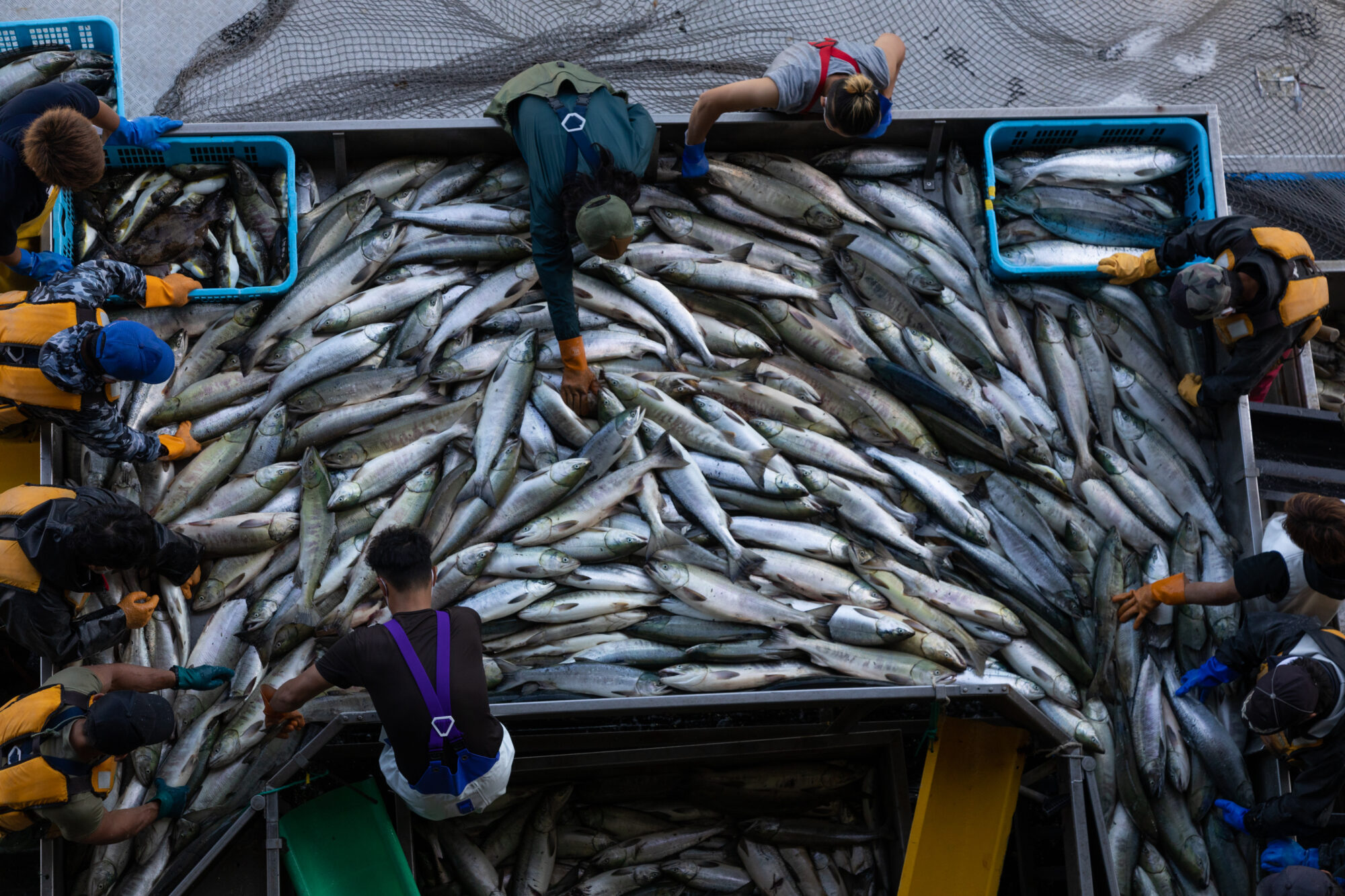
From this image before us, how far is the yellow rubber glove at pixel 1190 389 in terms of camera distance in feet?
15.2

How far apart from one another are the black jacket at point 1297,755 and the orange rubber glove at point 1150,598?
0.27m

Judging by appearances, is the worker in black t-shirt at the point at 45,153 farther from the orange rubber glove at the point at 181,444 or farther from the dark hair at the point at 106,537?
the dark hair at the point at 106,537

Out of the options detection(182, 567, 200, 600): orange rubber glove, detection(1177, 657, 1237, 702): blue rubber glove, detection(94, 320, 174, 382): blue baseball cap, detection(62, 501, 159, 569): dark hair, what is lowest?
detection(1177, 657, 1237, 702): blue rubber glove

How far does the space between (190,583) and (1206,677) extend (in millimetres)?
4199

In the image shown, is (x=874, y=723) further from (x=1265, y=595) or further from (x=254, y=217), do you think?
(x=254, y=217)

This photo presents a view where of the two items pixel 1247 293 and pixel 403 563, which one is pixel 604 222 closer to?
pixel 403 563

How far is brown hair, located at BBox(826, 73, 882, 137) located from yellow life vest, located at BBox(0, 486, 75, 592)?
3.33m

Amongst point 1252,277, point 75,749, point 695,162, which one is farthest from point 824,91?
point 75,749

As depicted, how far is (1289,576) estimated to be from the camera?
13.4 ft

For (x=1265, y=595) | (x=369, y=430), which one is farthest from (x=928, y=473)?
(x=369, y=430)

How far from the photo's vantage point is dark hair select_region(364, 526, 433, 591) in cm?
330

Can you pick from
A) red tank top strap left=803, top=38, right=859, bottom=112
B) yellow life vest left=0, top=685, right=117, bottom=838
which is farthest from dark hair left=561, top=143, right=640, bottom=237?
yellow life vest left=0, top=685, right=117, bottom=838

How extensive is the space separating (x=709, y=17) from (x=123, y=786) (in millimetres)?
4719

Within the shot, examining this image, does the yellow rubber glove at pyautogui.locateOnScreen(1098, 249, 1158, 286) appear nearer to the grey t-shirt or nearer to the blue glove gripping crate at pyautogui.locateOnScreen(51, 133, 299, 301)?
the grey t-shirt
